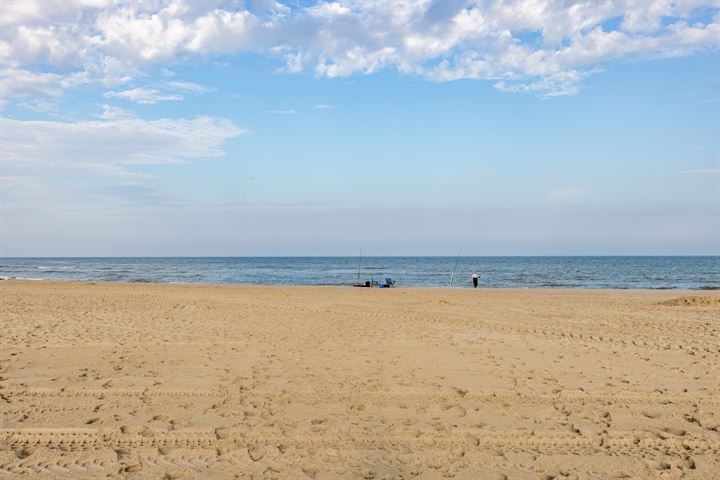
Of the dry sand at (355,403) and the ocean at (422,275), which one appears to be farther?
the ocean at (422,275)

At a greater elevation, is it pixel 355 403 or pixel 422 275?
pixel 355 403

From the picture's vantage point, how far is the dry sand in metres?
4.47

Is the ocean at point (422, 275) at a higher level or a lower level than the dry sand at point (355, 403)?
lower

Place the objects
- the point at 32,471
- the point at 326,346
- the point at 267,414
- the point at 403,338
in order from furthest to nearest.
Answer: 1. the point at 403,338
2. the point at 326,346
3. the point at 267,414
4. the point at 32,471

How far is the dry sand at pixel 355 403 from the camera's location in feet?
14.7

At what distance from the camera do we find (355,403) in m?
6.02

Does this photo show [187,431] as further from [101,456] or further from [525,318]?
[525,318]

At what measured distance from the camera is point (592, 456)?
4.67 m

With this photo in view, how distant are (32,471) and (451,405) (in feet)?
13.4

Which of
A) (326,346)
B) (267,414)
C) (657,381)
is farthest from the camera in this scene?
(326,346)

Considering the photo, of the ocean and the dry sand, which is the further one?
the ocean

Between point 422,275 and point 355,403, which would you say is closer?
point 355,403

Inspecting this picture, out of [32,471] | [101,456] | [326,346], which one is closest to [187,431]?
[101,456]

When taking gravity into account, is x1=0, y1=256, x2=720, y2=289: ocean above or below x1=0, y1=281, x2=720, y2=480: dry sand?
below
